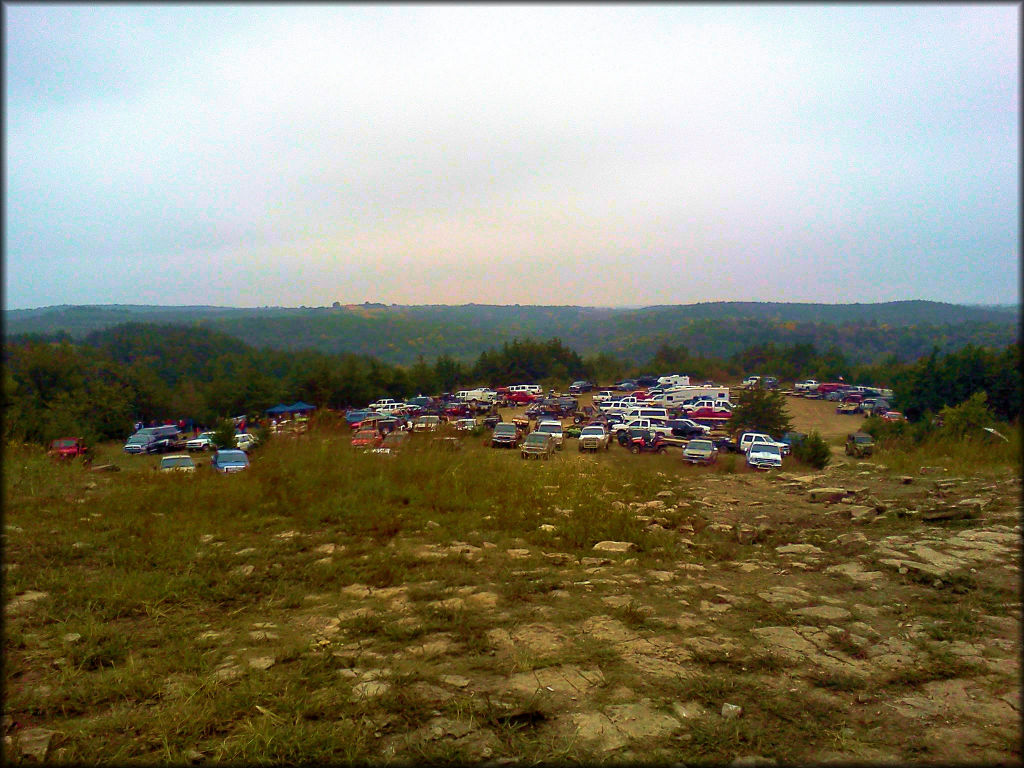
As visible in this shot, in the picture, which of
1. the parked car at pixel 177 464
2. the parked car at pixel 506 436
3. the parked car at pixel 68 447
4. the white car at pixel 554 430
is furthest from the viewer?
the white car at pixel 554 430

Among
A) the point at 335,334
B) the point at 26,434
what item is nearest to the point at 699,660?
the point at 26,434

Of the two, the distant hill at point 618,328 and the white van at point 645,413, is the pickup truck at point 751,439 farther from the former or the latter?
the distant hill at point 618,328

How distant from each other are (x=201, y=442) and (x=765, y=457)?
1172 cm

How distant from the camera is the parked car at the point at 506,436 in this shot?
1220cm

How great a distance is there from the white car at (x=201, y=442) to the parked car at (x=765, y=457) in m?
11.0

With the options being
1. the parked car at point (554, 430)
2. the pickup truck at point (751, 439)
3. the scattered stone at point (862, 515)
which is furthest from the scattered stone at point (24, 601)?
the pickup truck at point (751, 439)

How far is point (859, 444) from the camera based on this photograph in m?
13.5

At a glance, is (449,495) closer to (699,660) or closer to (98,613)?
(98,613)

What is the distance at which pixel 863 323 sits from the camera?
40.8m

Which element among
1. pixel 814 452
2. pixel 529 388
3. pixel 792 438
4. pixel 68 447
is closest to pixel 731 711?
pixel 68 447

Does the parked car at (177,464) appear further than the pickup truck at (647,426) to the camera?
No

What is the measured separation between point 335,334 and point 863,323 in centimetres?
4044

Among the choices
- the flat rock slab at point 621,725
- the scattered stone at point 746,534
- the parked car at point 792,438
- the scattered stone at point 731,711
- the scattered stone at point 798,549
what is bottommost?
the parked car at point 792,438

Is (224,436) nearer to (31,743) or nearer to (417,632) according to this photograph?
(417,632)
